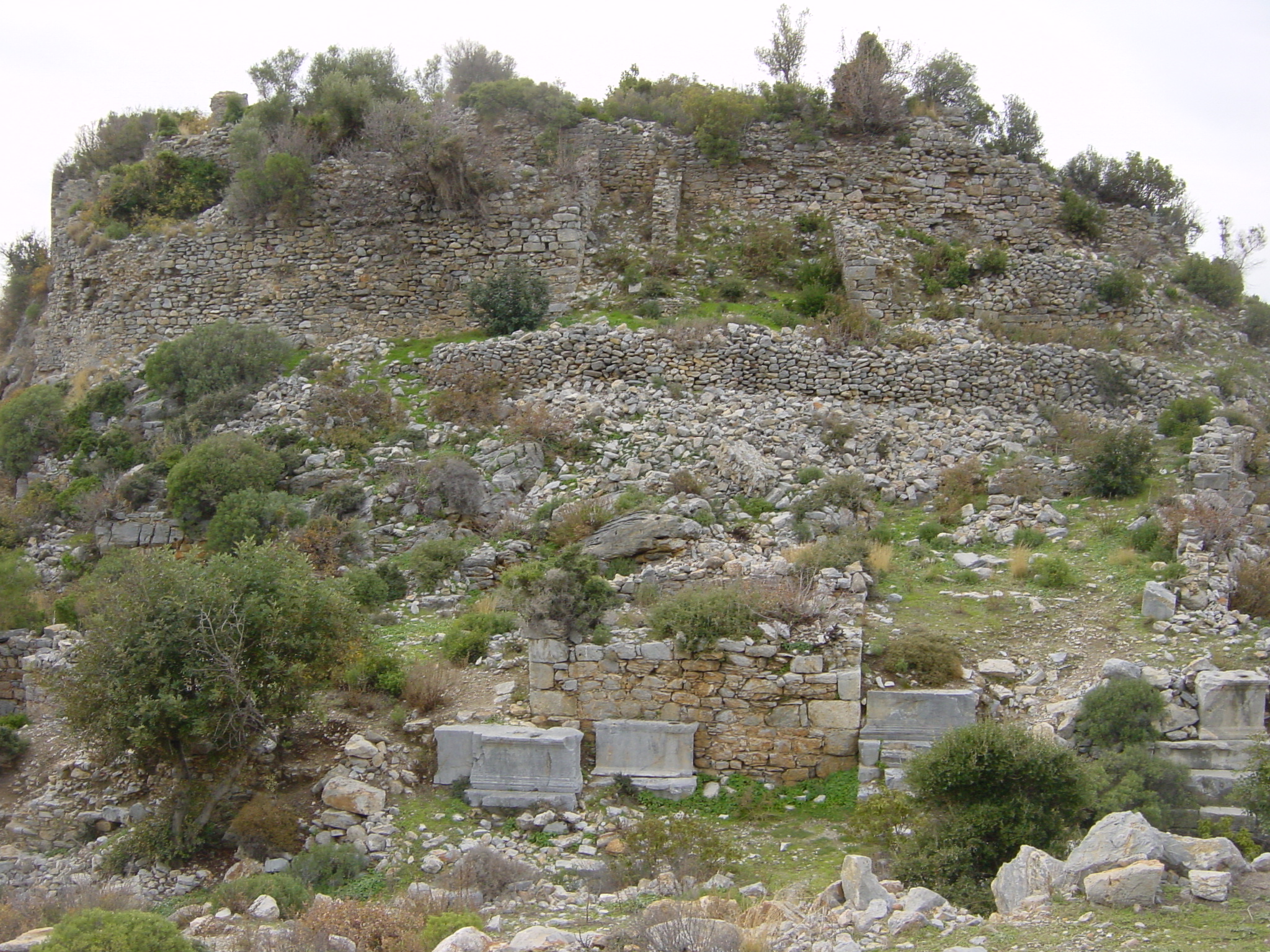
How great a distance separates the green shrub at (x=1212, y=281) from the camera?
72.4 ft

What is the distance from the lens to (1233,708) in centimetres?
1003

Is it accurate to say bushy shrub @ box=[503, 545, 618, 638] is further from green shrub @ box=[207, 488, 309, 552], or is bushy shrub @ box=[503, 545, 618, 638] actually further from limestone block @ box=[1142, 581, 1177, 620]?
limestone block @ box=[1142, 581, 1177, 620]

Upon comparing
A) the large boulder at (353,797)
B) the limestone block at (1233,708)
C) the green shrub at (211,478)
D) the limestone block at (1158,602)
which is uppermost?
the green shrub at (211,478)

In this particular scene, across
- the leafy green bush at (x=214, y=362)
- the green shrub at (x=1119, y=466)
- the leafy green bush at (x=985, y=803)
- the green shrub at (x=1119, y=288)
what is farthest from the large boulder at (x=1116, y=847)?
the leafy green bush at (x=214, y=362)

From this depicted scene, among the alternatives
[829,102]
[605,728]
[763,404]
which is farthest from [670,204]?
[605,728]

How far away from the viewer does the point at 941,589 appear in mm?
13242

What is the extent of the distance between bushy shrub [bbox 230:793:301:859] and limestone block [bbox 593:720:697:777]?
10.1 feet

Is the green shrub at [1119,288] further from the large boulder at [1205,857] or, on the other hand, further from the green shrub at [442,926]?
the green shrub at [442,926]

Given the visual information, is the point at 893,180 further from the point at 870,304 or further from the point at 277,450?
the point at 277,450

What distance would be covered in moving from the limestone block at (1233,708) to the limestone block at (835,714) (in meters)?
3.30

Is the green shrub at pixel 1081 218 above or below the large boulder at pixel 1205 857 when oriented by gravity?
above

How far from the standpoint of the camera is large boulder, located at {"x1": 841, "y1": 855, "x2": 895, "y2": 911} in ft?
24.9

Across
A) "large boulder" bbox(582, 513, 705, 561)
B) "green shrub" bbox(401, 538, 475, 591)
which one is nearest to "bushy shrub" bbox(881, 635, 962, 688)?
"large boulder" bbox(582, 513, 705, 561)

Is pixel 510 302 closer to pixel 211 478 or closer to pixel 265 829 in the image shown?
pixel 211 478
